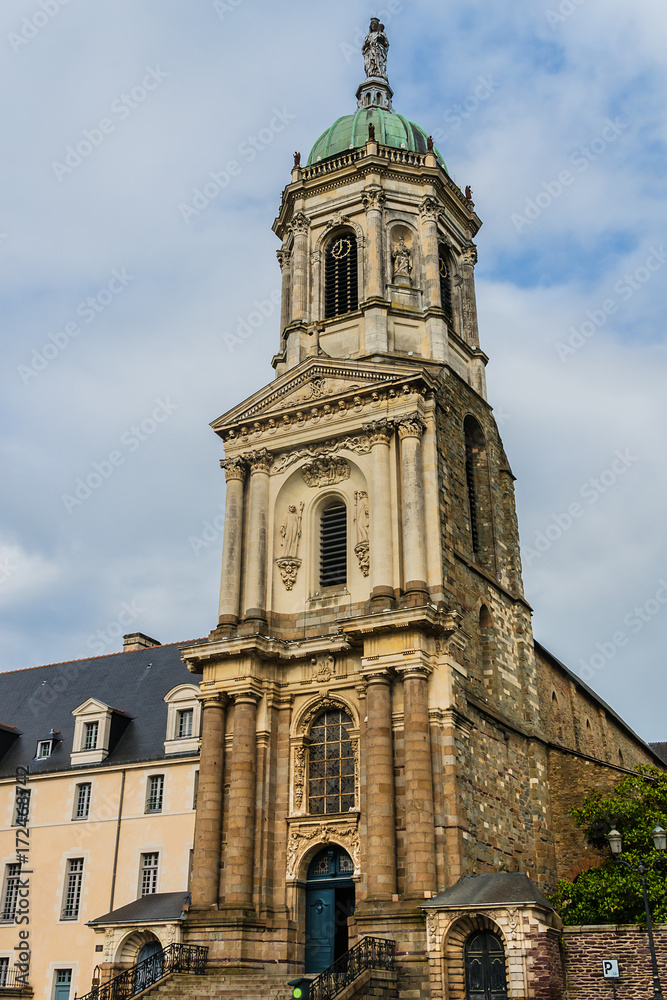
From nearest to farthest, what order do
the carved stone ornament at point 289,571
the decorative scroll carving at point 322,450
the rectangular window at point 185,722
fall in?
the carved stone ornament at point 289,571
the decorative scroll carving at point 322,450
the rectangular window at point 185,722

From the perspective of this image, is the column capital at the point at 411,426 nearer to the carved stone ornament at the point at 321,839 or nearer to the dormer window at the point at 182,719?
the carved stone ornament at the point at 321,839

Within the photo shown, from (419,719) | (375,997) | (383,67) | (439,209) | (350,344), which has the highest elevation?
(383,67)

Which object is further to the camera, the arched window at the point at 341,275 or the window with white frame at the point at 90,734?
the arched window at the point at 341,275

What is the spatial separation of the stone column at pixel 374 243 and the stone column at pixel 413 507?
725cm

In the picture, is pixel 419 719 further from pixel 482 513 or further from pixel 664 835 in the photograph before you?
pixel 482 513

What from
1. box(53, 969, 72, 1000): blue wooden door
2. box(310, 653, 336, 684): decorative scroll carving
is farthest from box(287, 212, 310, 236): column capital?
box(53, 969, 72, 1000): blue wooden door

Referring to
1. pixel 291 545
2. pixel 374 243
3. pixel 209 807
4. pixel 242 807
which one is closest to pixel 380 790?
pixel 242 807

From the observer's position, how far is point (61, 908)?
34.1 m

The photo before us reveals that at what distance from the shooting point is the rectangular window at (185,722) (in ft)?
117

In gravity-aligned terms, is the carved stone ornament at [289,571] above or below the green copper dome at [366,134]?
below

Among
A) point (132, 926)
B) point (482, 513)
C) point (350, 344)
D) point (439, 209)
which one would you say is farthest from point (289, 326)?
point (132, 926)

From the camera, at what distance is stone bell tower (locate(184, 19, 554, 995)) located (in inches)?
1075

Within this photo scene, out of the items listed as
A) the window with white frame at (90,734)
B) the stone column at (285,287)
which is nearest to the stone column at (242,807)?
the window with white frame at (90,734)

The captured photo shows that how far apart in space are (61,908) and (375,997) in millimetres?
15203
